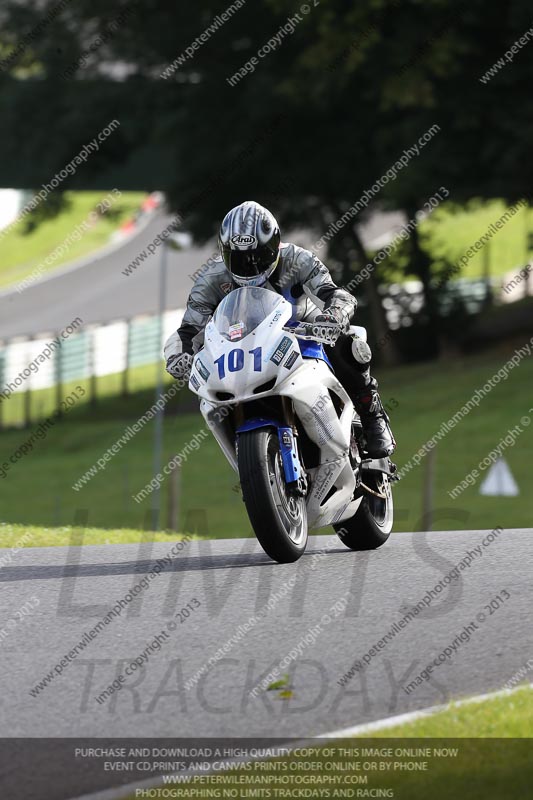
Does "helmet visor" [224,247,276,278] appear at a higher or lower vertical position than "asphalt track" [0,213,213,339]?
higher

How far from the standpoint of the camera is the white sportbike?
24.4ft

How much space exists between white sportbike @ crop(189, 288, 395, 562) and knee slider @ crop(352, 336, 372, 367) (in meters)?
0.27

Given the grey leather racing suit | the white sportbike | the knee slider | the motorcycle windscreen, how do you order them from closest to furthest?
the white sportbike
the motorcycle windscreen
the grey leather racing suit
the knee slider

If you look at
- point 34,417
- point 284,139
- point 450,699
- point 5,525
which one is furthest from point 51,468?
point 450,699

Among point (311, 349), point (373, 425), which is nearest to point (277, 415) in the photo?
point (311, 349)

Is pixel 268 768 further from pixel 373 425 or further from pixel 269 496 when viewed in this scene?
pixel 373 425

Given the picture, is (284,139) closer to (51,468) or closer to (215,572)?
(51,468)

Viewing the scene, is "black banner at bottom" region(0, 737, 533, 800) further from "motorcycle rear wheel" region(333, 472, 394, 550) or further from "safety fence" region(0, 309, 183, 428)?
"safety fence" region(0, 309, 183, 428)

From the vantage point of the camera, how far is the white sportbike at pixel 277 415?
292 inches

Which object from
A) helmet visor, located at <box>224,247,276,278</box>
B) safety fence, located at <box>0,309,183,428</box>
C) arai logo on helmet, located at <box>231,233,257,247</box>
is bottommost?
safety fence, located at <box>0,309,183,428</box>

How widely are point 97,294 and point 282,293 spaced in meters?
44.9

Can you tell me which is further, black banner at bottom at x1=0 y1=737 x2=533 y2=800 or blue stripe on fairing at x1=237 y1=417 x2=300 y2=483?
blue stripe on fairing at x1=237 y1=417 x2=300 y2=483

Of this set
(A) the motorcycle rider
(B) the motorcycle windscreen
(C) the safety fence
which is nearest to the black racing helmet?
(A) the motorcycle rider

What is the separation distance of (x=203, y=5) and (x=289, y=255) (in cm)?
2513
